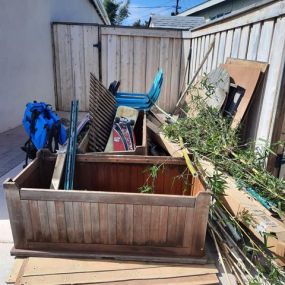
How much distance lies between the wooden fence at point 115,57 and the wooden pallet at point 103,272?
4.30 m

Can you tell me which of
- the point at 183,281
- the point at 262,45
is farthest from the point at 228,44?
the point at 183,281

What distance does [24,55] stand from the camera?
451 cm

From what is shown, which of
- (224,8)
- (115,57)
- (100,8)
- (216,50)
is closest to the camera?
(216,50)

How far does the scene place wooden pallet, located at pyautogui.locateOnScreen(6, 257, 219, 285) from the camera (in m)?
1.55

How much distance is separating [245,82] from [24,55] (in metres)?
3.74

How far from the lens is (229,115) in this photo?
255 cm

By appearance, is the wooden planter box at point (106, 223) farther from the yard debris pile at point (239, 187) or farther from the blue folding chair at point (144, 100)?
the blue folding chair at point (144, 100)

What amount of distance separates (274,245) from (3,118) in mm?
4037

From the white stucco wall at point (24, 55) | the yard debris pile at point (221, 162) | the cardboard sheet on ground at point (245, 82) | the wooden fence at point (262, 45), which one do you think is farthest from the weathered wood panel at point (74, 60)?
the cardboard sheet on ground at point (245, 82)

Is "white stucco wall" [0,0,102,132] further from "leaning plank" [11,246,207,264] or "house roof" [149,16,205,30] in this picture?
"house roof" [149,16,205,30]

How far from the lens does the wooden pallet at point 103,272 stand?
61.1 inches

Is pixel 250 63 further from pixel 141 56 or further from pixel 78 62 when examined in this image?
pixel 78 62

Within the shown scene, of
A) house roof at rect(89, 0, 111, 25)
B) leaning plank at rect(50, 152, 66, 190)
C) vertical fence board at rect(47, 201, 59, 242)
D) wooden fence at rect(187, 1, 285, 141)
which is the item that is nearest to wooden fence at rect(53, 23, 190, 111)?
wooden fence at rect(187, 1, 285, 141)

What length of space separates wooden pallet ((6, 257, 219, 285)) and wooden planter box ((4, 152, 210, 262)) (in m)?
0.05
